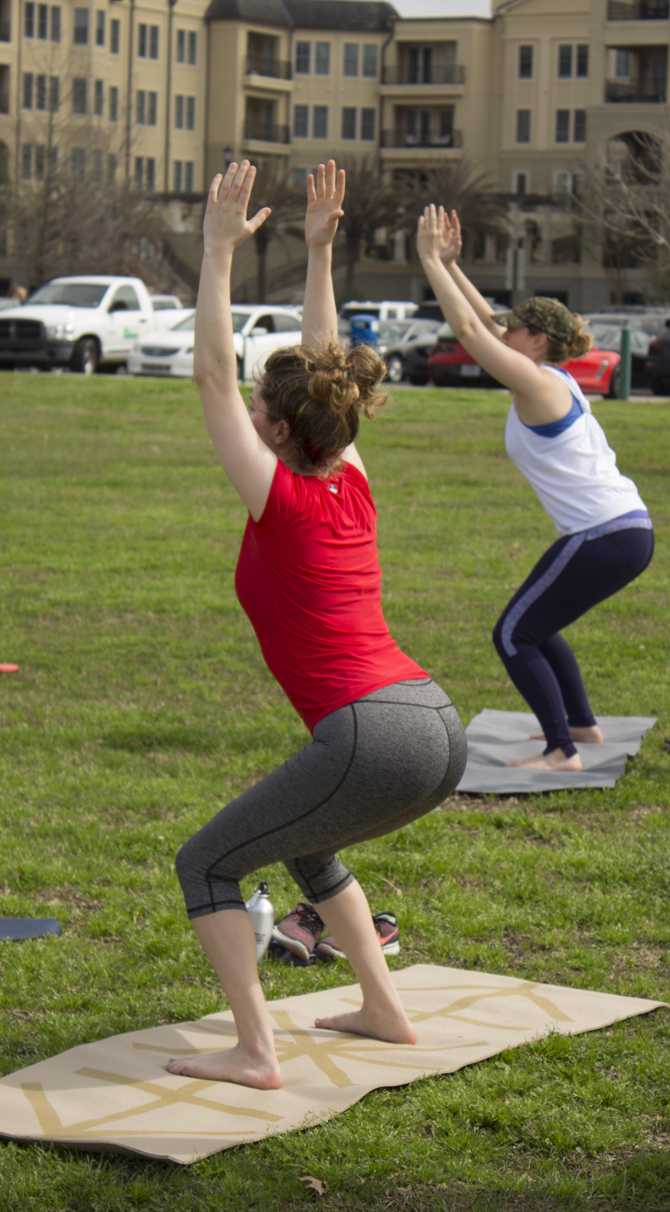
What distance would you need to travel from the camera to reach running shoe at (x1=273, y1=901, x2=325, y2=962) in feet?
18.5

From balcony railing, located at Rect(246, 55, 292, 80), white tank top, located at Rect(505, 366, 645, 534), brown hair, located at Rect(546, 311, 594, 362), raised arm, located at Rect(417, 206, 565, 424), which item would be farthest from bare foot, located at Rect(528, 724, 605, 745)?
balcony railing, located at Rect(246, 55, 292, 80)

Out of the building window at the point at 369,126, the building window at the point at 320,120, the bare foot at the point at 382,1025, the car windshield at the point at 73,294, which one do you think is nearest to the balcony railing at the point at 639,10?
the building window at the point at 369,126

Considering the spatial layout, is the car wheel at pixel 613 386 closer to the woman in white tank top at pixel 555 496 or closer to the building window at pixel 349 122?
the woman in white tank top at pixel 555 496

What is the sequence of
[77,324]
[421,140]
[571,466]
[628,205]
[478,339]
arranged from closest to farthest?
[478,339] < [571,466] < [77,324] < [628,205] < [421,140]

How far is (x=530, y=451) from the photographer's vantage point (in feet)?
24.3

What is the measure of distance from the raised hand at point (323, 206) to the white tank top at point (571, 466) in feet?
8.29

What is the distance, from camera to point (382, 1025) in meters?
4.84

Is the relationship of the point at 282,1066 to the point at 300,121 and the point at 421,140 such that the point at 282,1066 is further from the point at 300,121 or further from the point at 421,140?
the point at 300,121

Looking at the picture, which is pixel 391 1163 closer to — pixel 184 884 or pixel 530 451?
pixel 184 884

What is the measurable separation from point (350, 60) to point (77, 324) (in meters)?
61.5

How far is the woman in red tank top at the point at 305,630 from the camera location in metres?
4.19

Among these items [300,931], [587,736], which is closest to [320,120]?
[587,736]

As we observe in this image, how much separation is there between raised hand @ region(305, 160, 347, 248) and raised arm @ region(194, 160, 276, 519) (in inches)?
27.7

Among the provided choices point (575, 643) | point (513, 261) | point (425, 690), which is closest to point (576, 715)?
point (575, 643)
